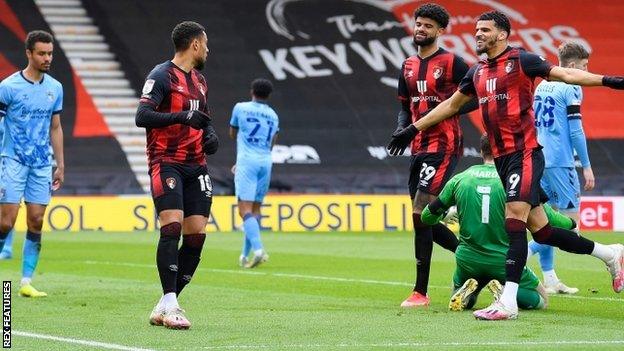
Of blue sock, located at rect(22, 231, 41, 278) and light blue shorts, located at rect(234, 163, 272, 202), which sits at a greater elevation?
light blue shorts, located at rect(234, 163, 272, 202)

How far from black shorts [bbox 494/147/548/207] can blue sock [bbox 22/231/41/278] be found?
15.0ft

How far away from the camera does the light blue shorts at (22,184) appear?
11.5 meters

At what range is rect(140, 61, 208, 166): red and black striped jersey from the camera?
9.03 m

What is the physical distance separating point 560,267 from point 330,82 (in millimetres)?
16340

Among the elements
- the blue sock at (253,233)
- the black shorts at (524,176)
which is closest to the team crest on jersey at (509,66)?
the black shorts at (524,176)

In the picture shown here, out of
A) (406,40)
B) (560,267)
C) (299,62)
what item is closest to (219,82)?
(299,62)

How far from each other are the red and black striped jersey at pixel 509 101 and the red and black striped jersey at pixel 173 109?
2.11 m

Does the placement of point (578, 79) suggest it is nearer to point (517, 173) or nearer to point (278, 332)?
point (517, 173)

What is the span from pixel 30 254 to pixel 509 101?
4.76 m

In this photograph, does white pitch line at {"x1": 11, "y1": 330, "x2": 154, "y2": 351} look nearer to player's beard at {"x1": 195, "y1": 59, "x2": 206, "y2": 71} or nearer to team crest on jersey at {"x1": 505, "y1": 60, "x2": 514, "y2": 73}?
player's beard at {"x1": 195, "y1": 59, "x2": 206, "y2": 71}

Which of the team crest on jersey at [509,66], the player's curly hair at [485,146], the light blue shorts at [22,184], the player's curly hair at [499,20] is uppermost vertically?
the player's curly hair at [499,20]

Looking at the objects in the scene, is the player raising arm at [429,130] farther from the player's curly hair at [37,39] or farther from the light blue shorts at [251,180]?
the light blue shorts at [251,180]

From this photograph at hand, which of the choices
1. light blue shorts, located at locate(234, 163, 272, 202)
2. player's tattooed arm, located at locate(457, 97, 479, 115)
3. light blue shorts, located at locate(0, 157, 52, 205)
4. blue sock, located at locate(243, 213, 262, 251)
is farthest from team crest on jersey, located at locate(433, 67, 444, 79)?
light blue shorts, located at locate(234, 163, 272, 202)

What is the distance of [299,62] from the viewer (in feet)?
103
